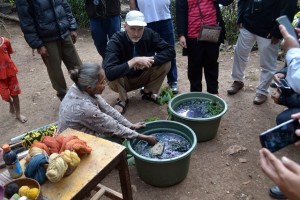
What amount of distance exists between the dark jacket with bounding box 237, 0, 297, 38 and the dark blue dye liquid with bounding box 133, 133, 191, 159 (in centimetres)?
182

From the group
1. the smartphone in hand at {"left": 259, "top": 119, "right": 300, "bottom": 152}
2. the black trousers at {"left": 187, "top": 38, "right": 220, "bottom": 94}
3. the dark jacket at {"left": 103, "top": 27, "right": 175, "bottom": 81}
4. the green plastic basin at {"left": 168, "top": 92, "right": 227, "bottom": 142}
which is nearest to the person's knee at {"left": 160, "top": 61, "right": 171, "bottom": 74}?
the dark jacket at {"left": 103, "top": 27, "right": 175, "bottom": 81}

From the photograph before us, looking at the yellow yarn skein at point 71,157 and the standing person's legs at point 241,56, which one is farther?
the standing person's legs at point 241,56

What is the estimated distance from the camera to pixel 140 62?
3654 mm

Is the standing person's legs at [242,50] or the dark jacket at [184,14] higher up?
the dark jacket at [184,14]

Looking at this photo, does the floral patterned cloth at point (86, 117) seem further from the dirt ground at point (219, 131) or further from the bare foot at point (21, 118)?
the bare foot at point (21, 118)

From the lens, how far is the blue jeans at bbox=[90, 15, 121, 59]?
14.7ft

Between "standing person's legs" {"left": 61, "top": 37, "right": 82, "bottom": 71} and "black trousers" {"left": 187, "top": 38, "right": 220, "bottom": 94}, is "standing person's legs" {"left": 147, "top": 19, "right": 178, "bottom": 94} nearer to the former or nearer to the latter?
"black trousers" {"left": 187, "top": 38, "right": 220, "bottom": 94}

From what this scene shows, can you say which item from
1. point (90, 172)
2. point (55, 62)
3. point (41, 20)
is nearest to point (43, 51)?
point (55, 62)

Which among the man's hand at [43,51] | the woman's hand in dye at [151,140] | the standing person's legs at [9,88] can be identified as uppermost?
the man's hand at [43,51]

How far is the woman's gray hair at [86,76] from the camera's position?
8.75ft

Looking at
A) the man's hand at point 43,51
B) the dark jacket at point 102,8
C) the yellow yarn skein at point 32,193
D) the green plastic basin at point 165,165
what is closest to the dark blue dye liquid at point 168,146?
the green plastic basin at point 165,165

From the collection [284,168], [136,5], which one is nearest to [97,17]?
[136,5]

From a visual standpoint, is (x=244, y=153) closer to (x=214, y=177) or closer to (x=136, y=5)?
(x=214, y=177)

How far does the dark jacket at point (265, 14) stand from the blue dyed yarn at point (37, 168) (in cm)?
310
